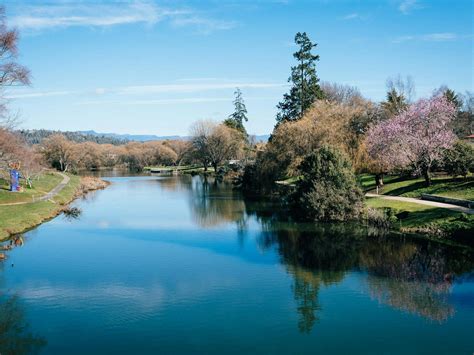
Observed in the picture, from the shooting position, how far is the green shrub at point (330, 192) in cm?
3919

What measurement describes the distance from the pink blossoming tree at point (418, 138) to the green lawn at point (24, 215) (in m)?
32.1

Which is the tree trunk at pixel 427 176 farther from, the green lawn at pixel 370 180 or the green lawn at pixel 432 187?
the green lawn at pixel 370 180

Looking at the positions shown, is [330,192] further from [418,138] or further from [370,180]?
[370,180]

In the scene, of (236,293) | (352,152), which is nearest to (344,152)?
(352,152)

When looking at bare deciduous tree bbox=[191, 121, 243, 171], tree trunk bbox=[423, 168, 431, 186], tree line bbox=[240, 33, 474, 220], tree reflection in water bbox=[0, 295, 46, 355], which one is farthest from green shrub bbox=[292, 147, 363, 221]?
bare deciduous tree bbox=[191, 121, 243, 171]

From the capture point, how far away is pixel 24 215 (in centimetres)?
4062

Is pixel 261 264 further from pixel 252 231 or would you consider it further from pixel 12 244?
pixel 12 244

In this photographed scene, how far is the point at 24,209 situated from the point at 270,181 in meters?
Answer: 29.6

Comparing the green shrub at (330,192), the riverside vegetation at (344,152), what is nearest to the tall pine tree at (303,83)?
the riverside vegetation at (344,152)

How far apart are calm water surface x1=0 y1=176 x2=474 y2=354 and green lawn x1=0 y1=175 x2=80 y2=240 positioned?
75.2 inches

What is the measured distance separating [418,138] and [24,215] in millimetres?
35900

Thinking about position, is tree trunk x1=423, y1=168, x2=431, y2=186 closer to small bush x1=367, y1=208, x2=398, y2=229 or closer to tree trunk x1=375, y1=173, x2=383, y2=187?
tree trunk x1=375, y1=173, x2=383, y2=187

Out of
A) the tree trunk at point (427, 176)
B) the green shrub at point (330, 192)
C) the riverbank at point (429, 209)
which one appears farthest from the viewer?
the tree trunk at point (427, 176)

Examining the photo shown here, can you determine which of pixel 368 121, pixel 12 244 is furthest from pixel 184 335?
pixel 368 121
